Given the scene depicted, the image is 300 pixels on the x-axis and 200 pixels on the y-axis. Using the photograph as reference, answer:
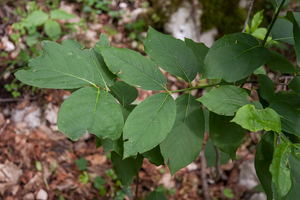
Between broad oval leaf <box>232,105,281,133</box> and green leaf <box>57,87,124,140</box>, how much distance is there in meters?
0.43

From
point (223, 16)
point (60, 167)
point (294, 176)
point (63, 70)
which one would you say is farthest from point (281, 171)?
point (223, 16)

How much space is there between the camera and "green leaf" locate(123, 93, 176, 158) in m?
0.72

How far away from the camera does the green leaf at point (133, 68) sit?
0.80 metres

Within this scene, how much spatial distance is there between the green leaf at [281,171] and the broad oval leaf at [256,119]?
0.25 feet

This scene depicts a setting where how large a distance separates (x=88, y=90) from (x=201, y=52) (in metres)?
0.61

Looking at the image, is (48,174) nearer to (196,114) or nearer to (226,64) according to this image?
(196,114)

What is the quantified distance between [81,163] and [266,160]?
6.53 ft

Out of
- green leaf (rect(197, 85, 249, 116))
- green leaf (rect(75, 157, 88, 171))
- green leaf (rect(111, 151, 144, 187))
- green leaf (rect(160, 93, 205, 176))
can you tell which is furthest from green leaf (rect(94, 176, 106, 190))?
green leaf (rect(197, 85, 249, 116))

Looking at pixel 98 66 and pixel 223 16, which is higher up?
pixel 98 66

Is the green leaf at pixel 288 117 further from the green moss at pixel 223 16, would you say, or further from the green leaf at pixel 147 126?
the green moss at pixel 223 16

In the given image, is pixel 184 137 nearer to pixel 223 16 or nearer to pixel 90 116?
pixel 90 116

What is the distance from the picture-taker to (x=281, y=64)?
96 centimetres

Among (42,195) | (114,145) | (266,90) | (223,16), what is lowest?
(42,195)

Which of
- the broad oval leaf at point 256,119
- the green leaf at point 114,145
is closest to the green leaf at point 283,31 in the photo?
the broad oval leaf at point 256,119
